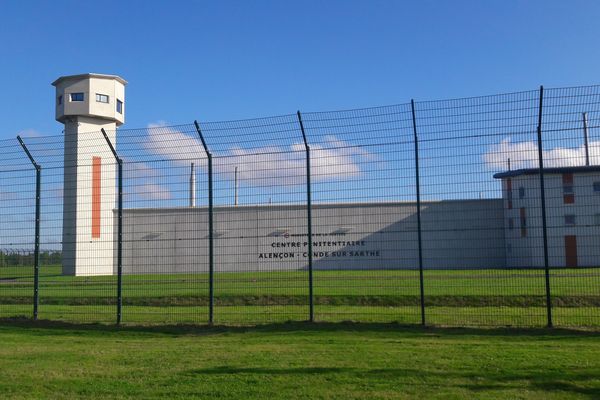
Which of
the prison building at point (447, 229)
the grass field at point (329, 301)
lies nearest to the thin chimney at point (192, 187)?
the prison building at point (447, 229)

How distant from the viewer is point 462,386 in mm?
5898

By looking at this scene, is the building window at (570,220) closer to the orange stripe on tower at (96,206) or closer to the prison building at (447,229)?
the prison building at (447,229)

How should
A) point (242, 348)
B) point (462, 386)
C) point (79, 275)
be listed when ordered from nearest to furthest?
point (462, 386)
point (242, 348)
point (79, 275)

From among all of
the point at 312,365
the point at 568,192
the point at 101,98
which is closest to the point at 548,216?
the point at 568,192

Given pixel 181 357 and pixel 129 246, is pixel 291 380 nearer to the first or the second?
pixel 181 357

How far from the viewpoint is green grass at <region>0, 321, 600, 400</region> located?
19.1ft

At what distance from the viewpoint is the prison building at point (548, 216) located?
10.9 metres

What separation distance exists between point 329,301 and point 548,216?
20.8 feet

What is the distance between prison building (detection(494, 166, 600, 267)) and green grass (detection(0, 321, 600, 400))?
2.16 metres

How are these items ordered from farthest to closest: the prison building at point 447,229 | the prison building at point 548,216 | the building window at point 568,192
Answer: the building window at point 568,192, the prison building at point 447,229, the prison building at point 548,216

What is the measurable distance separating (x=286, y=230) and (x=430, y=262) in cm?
850

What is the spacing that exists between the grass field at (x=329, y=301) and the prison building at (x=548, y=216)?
414mm

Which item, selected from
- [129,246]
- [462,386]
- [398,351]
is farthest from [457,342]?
[129,246]

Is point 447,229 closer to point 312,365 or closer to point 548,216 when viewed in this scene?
point 548,216
